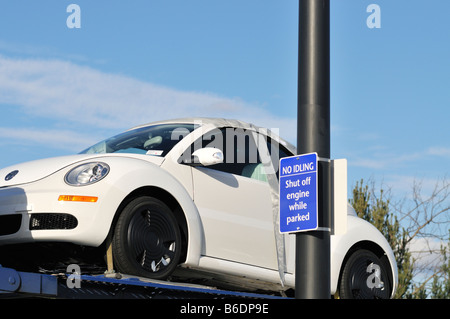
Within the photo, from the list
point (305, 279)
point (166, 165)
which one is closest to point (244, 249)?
point (166, 165)

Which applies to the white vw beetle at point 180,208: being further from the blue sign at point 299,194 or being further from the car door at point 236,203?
the blue sign at point 299,194

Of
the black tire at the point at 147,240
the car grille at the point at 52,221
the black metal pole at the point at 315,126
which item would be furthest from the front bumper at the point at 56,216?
the black metal pole at the point at 315,126

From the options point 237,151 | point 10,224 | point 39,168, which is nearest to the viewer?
point 10,224

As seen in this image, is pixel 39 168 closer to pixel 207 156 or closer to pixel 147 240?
pixel 147 240

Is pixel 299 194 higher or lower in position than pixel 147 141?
lower

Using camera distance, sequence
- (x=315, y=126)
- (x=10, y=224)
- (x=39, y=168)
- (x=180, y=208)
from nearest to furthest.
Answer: (x=315, y=126) → (x=10, y=224) → (x=39, y=168) → (x=180, y=208)

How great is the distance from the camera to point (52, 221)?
6605 mm

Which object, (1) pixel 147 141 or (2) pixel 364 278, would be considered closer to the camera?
(1) pixel 147 141

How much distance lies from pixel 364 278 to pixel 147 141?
276 cm

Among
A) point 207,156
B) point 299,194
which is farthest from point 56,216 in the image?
point 299,194

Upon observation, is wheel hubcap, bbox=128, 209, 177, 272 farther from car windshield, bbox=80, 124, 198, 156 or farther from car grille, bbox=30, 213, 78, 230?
car windshield, bbox=80, 124, 198, 156
